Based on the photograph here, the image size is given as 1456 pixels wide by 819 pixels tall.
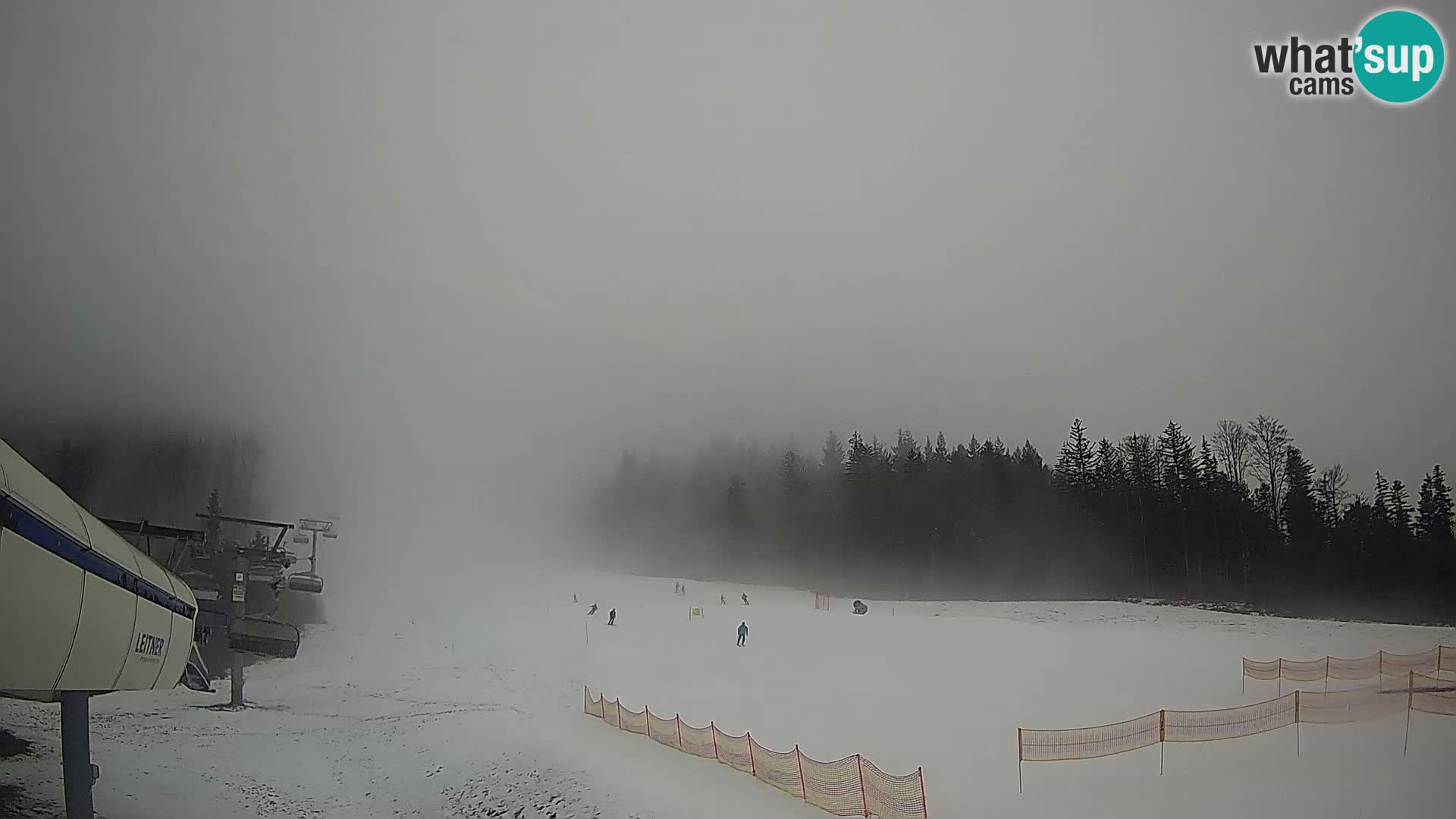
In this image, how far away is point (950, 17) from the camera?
5473 mm

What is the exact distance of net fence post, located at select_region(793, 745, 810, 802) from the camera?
4340 mm

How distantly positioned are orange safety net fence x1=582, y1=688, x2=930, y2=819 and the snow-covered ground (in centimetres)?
6

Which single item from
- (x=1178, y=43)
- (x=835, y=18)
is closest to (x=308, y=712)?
(x=835, y=18)

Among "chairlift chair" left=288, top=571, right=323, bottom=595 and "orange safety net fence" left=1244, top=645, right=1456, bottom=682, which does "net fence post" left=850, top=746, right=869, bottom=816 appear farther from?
"chairlift chair" left=288, top=571, right=323, bottom=595

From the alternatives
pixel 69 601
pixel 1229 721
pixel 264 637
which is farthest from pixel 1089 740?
pixel 69 601

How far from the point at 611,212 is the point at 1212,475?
3.93 metres

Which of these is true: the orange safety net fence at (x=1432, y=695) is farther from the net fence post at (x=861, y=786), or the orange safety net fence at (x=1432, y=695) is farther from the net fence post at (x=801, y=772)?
the net fence post at (x=801, y=772)

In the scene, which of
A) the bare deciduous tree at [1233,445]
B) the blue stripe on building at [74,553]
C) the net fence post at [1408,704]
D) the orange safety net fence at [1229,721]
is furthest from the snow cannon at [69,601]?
the net fence post at [1408,704]

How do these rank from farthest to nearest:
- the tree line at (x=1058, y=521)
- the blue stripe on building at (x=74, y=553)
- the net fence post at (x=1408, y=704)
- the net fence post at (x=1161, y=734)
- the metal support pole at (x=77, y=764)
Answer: the tree line at (x=1058, y=521), the net fence post at (x=1408, y=704), the net fence post at (x=1161, y=734), the metal support pole at (x=77, y=764), the blue stripe on building at (x=74, y=553)

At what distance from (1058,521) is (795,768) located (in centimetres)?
218

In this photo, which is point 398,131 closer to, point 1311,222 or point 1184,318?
point 1184,318

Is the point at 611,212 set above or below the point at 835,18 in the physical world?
below

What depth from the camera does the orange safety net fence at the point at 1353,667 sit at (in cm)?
488

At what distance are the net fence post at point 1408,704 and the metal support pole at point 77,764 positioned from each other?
663 centimetres
